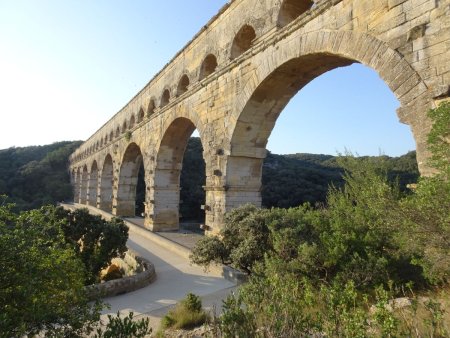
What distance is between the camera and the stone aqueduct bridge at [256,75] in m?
4.00

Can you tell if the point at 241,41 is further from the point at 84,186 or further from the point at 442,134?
the point at 84,186

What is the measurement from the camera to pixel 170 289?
6.15 m

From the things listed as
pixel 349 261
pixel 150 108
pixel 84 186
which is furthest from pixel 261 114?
pixel 84 186

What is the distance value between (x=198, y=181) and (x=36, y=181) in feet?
59.9

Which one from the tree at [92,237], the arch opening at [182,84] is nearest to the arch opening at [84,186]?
the arch opening at [182,84]

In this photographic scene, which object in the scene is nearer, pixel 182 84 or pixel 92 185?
pixel 182 84

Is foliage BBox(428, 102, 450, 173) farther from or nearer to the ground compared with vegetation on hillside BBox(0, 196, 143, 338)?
farther from the ground

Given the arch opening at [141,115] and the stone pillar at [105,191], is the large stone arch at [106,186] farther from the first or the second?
the arch opening at [141,115]

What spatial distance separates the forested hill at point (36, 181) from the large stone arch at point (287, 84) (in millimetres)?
24417

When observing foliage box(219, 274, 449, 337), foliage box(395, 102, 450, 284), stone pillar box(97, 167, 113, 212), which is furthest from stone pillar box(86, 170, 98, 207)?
foliage box(395, 102, 450, 284)

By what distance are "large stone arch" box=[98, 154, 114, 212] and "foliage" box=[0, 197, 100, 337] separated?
20.0m

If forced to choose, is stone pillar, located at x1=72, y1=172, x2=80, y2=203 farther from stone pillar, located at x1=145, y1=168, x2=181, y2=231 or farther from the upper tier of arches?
stone pillar, located at x1=145, y1=168, x2=181, y2=231

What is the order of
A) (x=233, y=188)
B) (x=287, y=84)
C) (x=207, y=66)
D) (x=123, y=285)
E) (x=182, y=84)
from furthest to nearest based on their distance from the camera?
(x=182, y=84), (x=207, y=66), (x=233, y=188), (x=287, y=84), (x=123, y=285)

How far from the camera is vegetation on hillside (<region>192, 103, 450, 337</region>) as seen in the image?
2.55 metres
